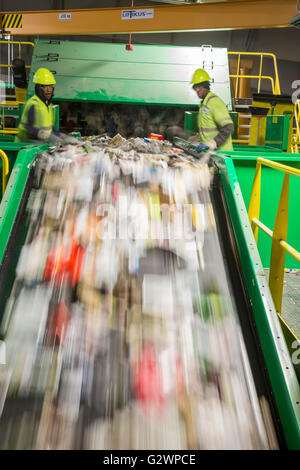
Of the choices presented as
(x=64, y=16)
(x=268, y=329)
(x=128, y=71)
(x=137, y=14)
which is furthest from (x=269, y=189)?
(x=64, y=16)

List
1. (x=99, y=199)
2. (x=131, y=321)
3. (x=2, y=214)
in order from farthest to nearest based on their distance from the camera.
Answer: (x=99, y=199), (x=2, y=214), (x=131, y=321)

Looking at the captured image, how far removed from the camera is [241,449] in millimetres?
1723

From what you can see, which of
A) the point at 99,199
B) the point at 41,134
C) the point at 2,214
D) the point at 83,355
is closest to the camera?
the point at 83,355

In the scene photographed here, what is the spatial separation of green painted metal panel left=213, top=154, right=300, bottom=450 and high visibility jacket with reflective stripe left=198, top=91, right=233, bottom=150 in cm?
252

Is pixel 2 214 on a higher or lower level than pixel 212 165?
lower

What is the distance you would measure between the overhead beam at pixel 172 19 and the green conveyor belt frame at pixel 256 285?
3.69 meters

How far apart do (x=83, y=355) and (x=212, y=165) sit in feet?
5.77

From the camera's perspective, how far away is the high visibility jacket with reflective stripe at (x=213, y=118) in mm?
5131

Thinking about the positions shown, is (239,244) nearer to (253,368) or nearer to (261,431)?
(253,368)

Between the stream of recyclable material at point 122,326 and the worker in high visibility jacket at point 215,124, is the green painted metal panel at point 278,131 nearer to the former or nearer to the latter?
the worker in high visibility jacket at point 215,124

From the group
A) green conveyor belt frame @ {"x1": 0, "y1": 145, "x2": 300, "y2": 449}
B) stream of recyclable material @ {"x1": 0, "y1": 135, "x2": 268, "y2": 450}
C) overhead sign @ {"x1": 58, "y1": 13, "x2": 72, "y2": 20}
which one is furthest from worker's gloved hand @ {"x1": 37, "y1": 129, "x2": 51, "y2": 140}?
overhead sign @ {"x1": 58, "y1": 13, "x2": 72, "y2": 20}

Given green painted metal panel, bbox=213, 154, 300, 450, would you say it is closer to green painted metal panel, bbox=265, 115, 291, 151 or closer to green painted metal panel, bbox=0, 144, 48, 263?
green painted metal panel, bbox=0, 144, 48, 263

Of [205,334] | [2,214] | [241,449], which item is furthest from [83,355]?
[2,214]

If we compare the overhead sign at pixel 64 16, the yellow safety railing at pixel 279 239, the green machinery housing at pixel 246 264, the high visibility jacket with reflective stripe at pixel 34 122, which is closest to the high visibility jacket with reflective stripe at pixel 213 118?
the green machinery housing at pixel 246 264
